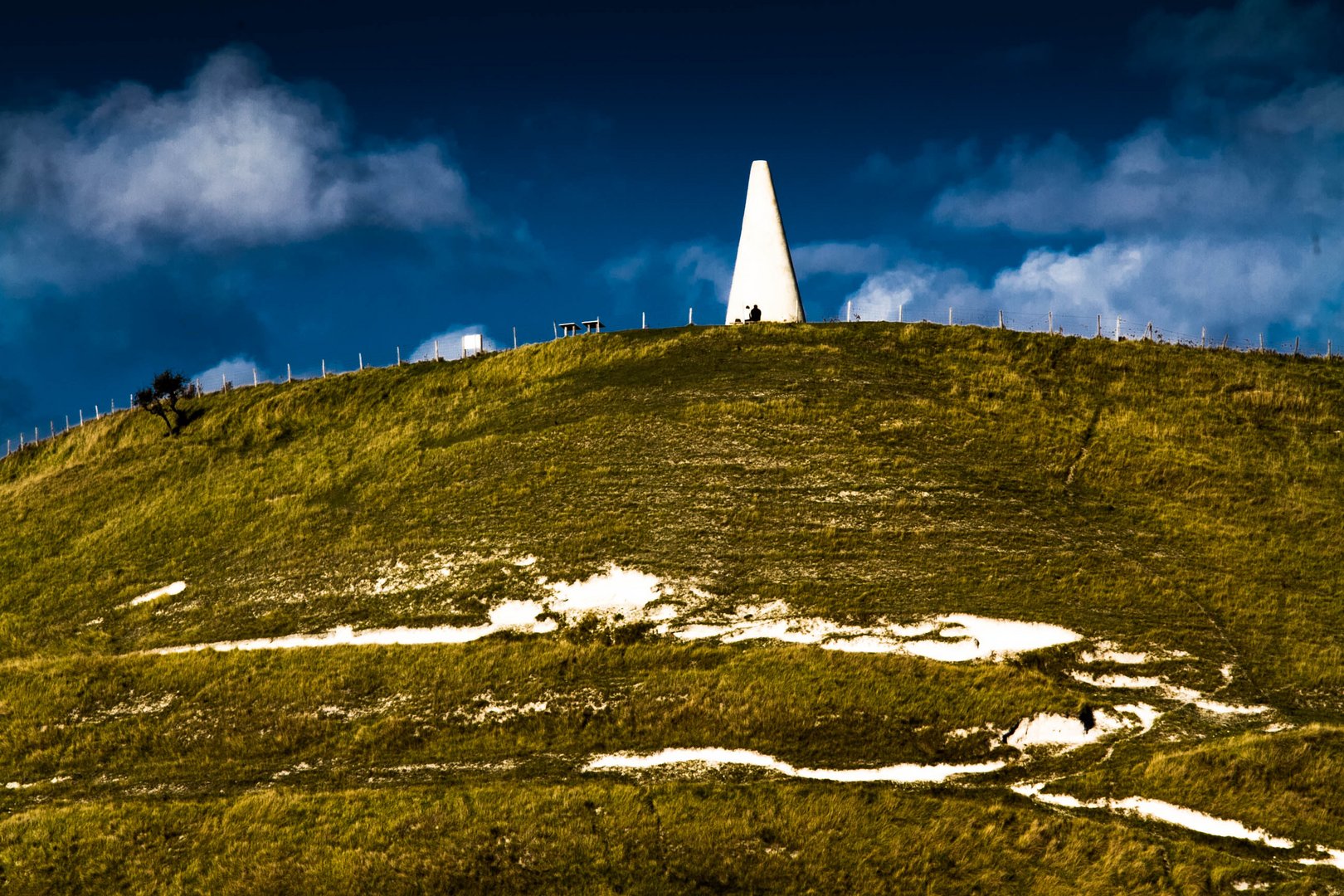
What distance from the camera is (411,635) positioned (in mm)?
35594

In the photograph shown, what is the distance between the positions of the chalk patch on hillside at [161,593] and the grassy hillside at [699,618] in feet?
2.74

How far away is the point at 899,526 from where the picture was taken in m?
39.7

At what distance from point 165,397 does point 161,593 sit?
29275 millimetres

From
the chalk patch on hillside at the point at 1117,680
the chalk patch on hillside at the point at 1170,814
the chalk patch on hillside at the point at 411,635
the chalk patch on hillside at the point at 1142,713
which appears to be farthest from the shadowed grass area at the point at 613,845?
the chalk patch on hillside at the point at 411,635

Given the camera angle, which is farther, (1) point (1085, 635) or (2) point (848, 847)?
(1) point (1085, 635)

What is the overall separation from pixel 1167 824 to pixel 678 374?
35623mm

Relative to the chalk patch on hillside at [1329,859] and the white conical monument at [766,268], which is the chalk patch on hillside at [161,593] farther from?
the chalk patch on hillside at [1329,859]

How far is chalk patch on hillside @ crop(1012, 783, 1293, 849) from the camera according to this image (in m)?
23.5

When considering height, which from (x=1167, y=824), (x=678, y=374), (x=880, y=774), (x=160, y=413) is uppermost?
(x=160, y=413)

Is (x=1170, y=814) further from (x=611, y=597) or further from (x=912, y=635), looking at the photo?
(x=611, y=597)

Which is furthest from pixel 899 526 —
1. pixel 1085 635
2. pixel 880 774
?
pixel 880 774

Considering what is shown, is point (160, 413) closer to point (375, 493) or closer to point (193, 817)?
point (375, 493)

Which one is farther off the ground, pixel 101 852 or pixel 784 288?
pixel 784 288

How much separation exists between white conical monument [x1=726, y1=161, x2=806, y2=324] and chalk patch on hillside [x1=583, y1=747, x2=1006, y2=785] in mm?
38669
